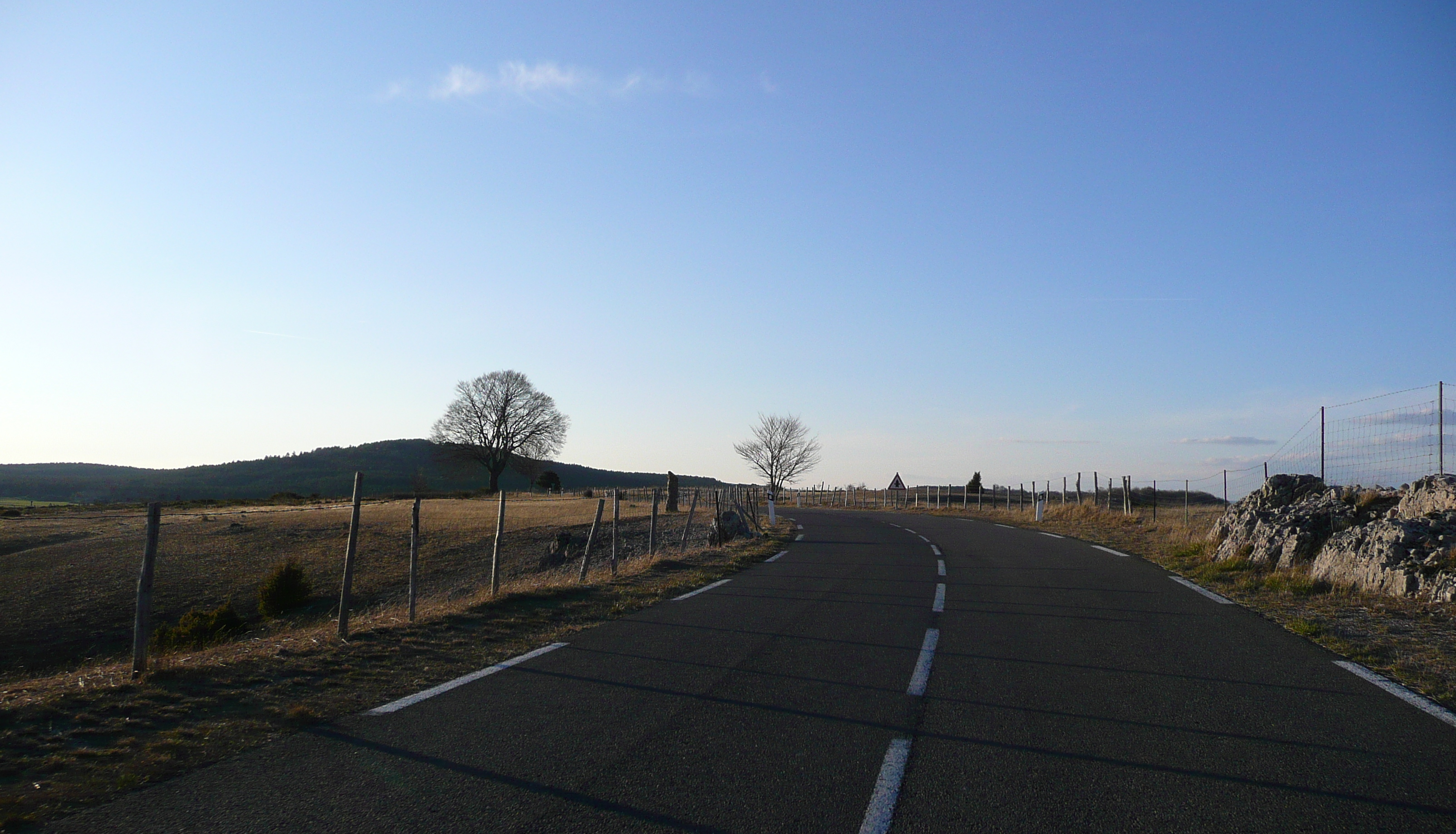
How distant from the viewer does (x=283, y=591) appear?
69.8 ft

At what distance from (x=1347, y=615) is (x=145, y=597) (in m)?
12.5

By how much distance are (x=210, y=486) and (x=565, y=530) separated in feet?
271

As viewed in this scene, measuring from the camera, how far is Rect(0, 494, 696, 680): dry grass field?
19.1 metres

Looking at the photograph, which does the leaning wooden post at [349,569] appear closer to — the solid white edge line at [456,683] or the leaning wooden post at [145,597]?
the leaning wooden post at [145,597]

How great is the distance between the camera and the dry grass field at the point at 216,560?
1906cm

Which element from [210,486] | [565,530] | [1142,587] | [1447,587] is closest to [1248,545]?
[1142,587]

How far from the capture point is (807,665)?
7.12 m

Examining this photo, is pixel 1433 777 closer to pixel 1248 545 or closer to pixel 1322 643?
pixel 1322 643

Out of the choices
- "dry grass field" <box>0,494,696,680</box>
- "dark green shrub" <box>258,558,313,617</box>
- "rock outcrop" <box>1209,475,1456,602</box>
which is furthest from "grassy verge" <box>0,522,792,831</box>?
"dark green shrub" <box>258,558,313,617</box>

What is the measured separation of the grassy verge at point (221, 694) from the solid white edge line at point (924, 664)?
11.8ft

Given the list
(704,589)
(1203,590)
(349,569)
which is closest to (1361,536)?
(1203,590)

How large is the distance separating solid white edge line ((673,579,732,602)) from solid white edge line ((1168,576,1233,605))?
6.92 m

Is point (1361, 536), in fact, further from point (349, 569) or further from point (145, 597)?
point (145, 597)

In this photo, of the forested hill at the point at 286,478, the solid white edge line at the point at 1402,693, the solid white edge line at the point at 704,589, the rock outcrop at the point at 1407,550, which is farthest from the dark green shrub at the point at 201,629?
the forested hill at the point at 286,478
